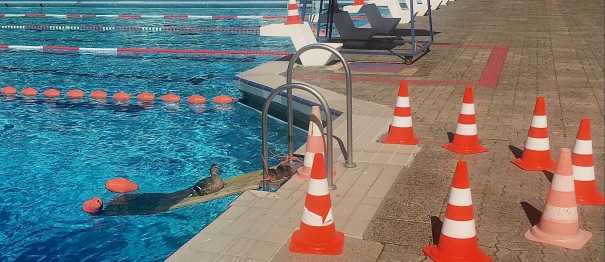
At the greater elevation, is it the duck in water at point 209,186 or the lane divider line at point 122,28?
the lane divider line at point 122,28

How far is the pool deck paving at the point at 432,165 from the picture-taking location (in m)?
3.99

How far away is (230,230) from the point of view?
4301 millimetres


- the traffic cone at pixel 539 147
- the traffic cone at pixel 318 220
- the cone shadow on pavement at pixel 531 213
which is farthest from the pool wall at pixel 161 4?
the traffic cone at pixel 318 220

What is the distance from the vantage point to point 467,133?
6043 mm

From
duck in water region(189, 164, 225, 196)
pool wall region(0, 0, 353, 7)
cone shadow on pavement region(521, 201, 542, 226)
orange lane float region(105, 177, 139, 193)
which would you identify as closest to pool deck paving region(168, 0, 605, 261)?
cone shadow on pavement region(521, 201, 542, 226)

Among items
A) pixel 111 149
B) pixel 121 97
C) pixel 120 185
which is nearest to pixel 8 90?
pixel 121 97

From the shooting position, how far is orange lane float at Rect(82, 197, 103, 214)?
20.0ft

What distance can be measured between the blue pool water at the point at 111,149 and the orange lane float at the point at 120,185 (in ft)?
0.23

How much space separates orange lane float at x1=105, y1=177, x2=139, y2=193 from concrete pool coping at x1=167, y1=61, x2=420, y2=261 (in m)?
1.89

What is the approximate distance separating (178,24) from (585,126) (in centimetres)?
2117

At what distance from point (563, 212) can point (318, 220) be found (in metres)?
1.54

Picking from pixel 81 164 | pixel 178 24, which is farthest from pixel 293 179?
pixel 178 24

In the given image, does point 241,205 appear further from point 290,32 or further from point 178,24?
point 178,24

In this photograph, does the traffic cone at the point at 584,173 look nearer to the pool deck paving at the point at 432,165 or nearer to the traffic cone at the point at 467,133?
the pool deck paving at the point at 432,165
